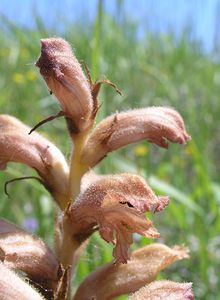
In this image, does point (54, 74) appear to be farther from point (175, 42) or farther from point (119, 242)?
point (175, 42)

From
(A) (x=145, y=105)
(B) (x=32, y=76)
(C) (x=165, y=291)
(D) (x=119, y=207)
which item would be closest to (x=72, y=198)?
(D) (x=119, y=207)

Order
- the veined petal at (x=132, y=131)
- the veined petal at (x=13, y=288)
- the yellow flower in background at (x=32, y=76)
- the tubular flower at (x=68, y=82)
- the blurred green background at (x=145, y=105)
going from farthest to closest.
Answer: the yellow flower in background at (x=32, y=76), the blurred green background at (x=145, y=105), the veined petal at (x=132, y=131), the tubular flower at (x=68, y=82), the veined petal at (x=13, y=288)

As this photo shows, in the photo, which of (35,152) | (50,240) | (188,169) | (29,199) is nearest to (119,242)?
(35,152)

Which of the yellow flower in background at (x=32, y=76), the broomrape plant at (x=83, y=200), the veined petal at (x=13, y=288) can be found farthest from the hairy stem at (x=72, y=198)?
the yellow flower in background at (x=32, y=76)

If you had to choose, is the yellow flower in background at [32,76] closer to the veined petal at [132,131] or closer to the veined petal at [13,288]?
the veined petal at [132,131]

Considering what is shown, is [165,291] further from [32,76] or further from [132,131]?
[32,76]
